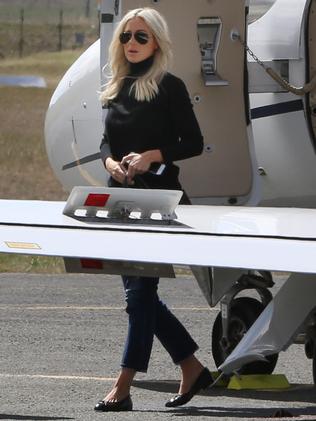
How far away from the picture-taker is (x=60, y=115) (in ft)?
37.0

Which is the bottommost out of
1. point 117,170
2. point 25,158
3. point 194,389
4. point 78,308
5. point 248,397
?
point 25,158

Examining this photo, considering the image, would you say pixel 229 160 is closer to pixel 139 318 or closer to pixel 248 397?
pixel 248 397

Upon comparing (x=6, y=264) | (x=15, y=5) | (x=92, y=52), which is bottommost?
(x=15, y=5)

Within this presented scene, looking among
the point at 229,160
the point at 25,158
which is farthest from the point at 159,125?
the point at 25,158

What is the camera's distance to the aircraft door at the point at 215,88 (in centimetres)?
1012

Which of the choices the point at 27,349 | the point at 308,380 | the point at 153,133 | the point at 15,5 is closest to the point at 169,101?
the point at 153,133

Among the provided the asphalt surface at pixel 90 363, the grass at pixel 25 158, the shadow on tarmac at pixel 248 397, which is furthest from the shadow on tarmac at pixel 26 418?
the grass at pixel 25 158

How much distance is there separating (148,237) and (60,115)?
13.8 ft

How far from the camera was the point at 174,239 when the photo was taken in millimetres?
7133

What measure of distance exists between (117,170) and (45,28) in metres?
98.9

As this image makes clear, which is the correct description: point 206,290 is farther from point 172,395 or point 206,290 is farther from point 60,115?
point 60,115

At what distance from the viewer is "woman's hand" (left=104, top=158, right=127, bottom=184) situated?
830 cm

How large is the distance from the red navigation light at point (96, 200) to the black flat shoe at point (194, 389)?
5.25 feet

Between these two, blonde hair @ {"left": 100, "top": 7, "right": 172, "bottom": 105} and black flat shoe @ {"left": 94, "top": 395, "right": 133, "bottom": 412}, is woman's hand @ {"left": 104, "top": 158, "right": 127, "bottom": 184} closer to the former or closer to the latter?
blonde hair @ {"left": 100, "top": 7, "right": 172, "bottom": 105}
